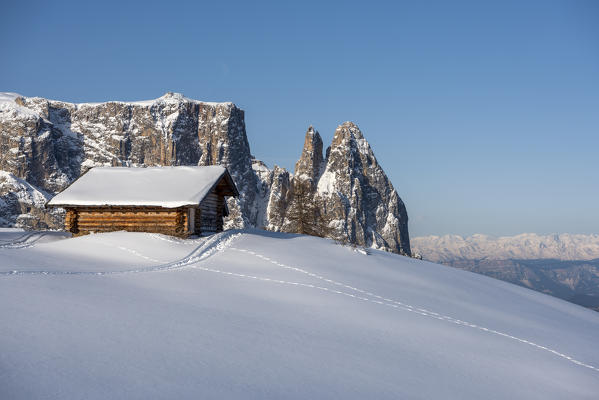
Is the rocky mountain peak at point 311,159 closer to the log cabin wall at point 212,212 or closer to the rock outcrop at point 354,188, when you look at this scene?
the rock outcrop at point 354,188

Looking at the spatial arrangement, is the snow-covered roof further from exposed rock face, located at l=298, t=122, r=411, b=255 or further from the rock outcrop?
exposed rock face, located at l=298, t=122, r=411, b=255

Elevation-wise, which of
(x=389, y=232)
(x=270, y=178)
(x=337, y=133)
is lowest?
(x=389, y=232)

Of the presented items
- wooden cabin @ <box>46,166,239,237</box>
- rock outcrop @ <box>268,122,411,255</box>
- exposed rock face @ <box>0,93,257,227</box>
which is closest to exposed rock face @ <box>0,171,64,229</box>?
exposed rock face @ <box>0,93,257,227</box>

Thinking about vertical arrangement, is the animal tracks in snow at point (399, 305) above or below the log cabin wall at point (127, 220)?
below

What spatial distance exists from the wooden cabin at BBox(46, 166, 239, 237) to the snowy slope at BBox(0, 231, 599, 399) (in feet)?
20.5

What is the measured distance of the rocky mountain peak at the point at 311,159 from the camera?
172 m

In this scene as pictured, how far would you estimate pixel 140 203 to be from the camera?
2080 centimetres

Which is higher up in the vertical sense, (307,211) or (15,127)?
(15,127)

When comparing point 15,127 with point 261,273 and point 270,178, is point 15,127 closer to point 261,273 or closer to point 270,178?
point 270,178

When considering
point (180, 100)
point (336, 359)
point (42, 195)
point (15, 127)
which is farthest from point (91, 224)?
point (180, 100)

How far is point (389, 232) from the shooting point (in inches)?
7239

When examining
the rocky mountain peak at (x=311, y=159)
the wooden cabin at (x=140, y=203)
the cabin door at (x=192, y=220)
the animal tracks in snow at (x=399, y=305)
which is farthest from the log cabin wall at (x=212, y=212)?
the rocky mountain peak at (x=311, y=159)

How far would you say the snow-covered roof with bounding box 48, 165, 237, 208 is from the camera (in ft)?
68.5

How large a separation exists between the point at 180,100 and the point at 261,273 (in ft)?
582
